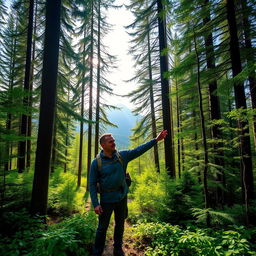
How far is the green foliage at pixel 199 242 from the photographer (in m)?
2.26

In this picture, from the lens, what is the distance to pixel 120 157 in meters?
3.01

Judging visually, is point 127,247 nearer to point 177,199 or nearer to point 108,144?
point 177,199

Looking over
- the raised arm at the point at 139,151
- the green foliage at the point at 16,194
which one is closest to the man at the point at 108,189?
the raised arm at the point at 139,151

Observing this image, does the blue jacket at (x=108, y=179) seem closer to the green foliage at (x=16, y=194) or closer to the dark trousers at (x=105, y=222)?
the dark trousers at (x=105, y=222)

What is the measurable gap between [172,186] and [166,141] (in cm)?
261

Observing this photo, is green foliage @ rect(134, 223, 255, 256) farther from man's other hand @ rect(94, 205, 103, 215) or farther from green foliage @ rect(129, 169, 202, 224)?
man's other hand @ rect(94, 205, 103, 215)

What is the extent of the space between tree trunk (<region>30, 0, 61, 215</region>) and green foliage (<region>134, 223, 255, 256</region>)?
10.7ft

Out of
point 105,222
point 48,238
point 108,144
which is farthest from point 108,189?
point 48,238

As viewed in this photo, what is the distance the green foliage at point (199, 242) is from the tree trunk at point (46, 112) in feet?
10.7

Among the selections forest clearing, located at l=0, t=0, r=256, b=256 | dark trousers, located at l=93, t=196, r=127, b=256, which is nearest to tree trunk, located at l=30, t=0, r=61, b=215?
forest clearing, located at l=0, t=0, r=256, b=256

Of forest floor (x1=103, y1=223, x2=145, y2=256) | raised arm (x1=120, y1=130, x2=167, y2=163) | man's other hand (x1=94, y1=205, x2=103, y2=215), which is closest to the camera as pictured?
man's other hand (x1=94, y1=205, x2=103, y2=215)

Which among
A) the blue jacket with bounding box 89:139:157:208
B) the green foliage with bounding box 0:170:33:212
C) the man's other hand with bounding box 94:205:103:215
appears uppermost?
the blue jacket with bounding box 89:139:157:208

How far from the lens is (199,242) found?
253cm

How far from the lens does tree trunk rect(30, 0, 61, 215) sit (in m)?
4.58
